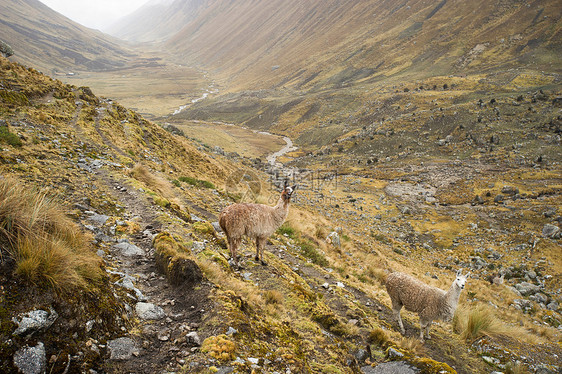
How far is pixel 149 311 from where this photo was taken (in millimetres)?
4859

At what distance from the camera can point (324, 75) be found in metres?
155

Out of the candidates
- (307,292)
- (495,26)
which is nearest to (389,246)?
(307,292)

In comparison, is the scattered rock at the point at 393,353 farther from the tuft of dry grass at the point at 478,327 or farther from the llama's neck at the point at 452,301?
the tuft of dry grass at the point at 478,327

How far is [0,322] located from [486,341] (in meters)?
11.6

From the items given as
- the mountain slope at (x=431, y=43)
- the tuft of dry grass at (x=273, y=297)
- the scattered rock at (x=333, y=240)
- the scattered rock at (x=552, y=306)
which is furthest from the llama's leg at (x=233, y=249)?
the mountain slope at (x=431, y=43)

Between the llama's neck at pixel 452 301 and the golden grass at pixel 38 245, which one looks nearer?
the golden grass at pixel 38 245

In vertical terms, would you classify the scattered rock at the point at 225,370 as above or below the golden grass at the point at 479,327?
above

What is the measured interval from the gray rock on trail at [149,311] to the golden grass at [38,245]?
0.96 m

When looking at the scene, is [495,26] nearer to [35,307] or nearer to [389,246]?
[389,246]

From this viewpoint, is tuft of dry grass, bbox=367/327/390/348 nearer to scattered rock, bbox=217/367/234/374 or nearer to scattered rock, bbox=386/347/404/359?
scattered rock, bbox=386/347/404/359

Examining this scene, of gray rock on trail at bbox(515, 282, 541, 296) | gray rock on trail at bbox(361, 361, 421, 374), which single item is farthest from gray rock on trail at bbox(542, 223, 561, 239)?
gray rock on trail at bbox(361, 361, 421, 374)

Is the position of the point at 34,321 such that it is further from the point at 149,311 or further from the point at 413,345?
the point at 413,345

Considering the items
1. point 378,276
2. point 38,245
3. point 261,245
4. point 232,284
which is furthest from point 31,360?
point 378,276

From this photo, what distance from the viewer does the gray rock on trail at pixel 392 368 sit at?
614cm
